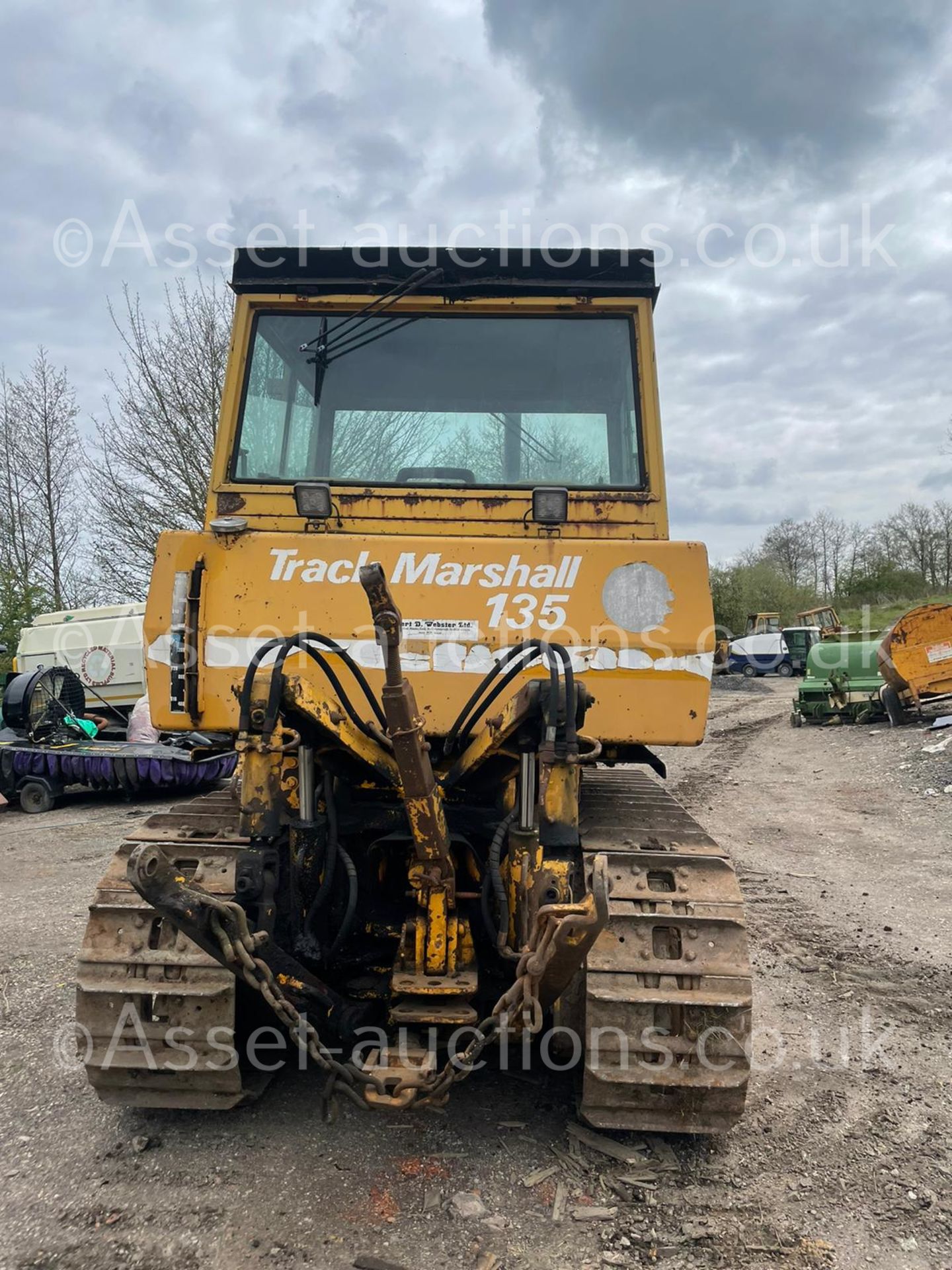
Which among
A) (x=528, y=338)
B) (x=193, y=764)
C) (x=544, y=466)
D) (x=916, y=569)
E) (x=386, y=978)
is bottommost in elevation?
(x=386, y=978)

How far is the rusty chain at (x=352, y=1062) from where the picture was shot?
2.25 m

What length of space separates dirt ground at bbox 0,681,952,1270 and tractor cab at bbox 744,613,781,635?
34.1 m

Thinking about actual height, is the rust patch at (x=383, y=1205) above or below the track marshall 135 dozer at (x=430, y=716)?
below

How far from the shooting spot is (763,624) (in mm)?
39125

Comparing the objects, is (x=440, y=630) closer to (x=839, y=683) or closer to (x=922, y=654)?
(x=922, y=654)

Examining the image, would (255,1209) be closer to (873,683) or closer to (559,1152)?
(559,1152)

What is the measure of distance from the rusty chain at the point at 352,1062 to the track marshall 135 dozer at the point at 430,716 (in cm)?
1

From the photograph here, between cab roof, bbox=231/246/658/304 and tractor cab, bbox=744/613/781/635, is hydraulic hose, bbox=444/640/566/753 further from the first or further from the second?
tractor cab, bbox=744/613/781/635

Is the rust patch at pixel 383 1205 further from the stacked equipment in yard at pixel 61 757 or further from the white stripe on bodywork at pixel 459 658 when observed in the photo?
the stacked equipment in yard at pixel 61 757

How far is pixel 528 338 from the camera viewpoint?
3.69 metres

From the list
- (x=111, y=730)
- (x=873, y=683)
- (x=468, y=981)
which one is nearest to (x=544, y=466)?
(x=468, y=981)

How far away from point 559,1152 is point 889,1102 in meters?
1.26

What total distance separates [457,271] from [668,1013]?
2897 millimetres

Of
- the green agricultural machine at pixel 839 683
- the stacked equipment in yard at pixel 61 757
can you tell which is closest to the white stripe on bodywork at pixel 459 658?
the stacked equipment in yard at pixel 61 757
